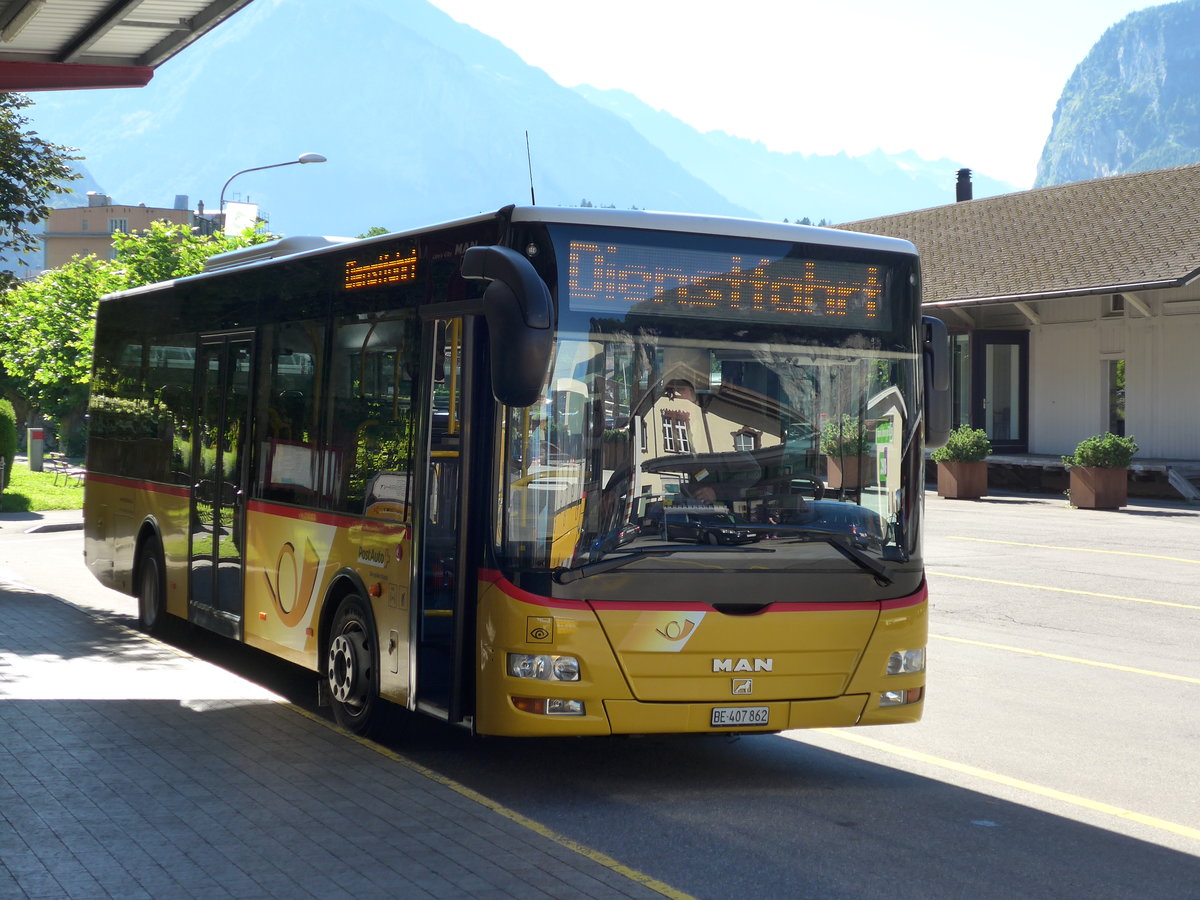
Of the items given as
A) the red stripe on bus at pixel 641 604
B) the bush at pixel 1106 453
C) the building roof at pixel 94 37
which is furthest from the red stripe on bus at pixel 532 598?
the bush at pixel 1106 453

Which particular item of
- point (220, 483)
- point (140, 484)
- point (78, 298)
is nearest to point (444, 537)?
point (220, 483)

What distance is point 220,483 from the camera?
36.1 feet

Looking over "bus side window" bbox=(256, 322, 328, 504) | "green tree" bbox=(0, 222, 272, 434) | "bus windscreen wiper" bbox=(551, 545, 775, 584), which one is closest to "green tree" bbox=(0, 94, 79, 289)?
"bus side window" bbox=(256, 322, 328, 504)

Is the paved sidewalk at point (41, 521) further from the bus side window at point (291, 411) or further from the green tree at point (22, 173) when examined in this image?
the bus side window at point (291, 411)

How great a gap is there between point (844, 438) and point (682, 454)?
878 millimetres

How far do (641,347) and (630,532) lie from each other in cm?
89

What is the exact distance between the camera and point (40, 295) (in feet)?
183

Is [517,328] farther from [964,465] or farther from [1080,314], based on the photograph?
[1080,314]

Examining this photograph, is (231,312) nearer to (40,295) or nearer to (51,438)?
(40,295)

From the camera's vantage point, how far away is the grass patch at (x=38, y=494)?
102 ft

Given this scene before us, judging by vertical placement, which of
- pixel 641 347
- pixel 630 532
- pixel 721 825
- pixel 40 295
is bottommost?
pixel 721 825

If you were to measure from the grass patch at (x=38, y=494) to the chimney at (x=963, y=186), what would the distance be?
93.7 feet

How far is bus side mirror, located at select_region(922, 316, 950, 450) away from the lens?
7984 millimetres

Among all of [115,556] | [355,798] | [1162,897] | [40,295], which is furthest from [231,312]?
[40,295]
